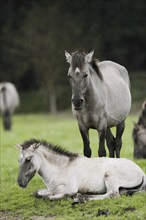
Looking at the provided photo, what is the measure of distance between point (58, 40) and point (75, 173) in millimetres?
34139

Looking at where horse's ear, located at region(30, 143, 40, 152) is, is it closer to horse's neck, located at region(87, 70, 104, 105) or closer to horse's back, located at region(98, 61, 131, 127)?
horse's neck, located at region(87, 70, 104, 105)

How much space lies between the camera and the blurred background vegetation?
4222 cm

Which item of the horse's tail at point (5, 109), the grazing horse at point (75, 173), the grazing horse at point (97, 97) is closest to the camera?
the grazing horse at point (75, 173)

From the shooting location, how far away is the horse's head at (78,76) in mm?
9078

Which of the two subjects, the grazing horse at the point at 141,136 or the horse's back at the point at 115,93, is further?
the grazing horse at the point at 141,136

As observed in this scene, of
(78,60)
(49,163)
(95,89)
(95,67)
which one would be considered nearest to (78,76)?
(78,60)

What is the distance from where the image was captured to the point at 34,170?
8805 mm

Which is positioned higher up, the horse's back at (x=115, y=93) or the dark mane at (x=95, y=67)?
the dark mane at (x=95, y=67)

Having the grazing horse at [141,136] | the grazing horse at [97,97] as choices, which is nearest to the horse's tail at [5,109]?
the grazing horse at [141,136]

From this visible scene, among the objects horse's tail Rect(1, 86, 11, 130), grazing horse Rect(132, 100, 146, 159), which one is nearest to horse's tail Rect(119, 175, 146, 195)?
grazing horse Rect(132, 100, 146, 159)

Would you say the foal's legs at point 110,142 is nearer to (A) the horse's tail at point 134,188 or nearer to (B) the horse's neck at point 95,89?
(B) the horse's neck at point 95,89

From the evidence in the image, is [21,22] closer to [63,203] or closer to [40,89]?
[40,89]

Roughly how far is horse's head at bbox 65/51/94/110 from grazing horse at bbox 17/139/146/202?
0.88 m

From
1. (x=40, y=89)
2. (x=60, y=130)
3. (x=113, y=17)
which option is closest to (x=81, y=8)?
(x=113, y=17)
